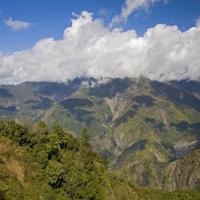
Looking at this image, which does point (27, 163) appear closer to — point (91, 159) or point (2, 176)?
point (2, 176)

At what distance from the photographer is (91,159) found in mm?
195500

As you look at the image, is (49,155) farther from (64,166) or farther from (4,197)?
(4,197)

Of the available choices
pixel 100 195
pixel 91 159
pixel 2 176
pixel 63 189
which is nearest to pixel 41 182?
pixel 63 189

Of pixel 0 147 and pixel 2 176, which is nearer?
pixel 2 176

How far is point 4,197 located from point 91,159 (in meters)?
84.2

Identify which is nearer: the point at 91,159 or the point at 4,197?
the point at 4,197

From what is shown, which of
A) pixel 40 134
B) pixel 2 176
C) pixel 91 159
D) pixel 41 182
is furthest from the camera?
pixel 91 159

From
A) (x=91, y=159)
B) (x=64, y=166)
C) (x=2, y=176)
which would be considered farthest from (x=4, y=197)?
(x=91, y=159)

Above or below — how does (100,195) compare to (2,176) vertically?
below

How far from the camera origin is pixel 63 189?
15112 cm

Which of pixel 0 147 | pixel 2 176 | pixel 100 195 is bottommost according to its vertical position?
pixel 100 195

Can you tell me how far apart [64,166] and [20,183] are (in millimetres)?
27290

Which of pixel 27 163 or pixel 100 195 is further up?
pixel 27 163

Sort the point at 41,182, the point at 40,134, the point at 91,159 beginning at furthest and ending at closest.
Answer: the point at 91,159 < the point at 40,134 < the point at 41,182
